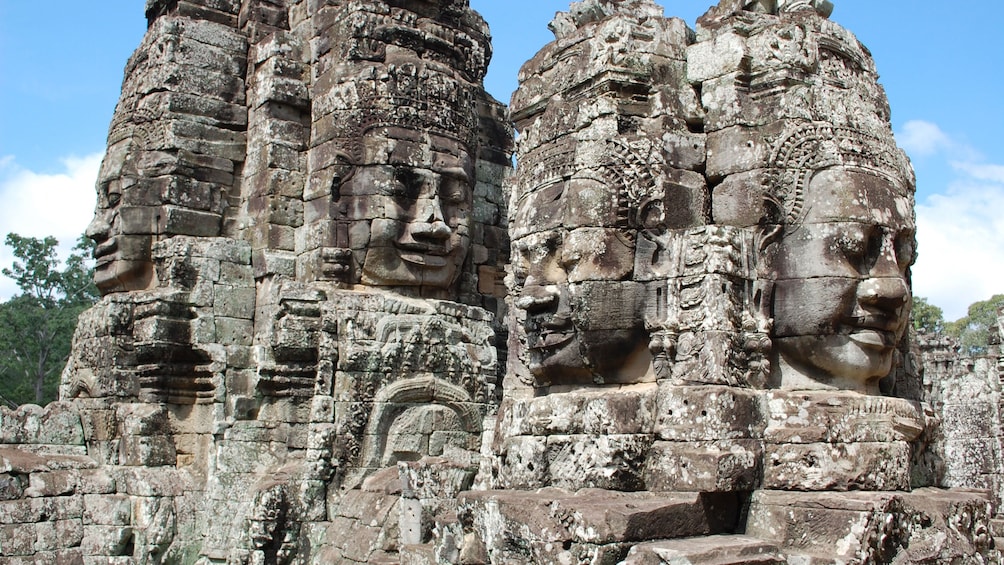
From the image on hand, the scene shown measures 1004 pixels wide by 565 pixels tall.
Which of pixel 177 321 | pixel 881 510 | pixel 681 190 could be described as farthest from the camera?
pixel 177 321

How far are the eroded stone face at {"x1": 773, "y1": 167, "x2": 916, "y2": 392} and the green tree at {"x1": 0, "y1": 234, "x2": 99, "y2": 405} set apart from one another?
2380cm

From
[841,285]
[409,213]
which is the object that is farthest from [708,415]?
[409,213]

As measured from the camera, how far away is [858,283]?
5.95 metres

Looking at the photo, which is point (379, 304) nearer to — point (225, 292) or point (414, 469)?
point (225, 292)

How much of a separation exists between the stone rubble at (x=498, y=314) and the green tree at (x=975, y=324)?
30512 mm

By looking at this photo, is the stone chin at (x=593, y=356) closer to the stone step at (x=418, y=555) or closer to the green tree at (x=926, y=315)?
the stone step at (x=418, y=555)

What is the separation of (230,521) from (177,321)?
7.48ft

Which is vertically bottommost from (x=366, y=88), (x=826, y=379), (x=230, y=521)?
(x=230, y=521)

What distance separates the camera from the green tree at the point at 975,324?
141 ft

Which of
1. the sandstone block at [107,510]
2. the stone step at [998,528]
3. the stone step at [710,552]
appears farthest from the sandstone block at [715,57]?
the stone step at [998,528]

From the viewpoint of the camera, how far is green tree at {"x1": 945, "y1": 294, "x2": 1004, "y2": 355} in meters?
42.9

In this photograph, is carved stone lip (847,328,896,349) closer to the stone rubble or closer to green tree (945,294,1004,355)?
the stone rubble

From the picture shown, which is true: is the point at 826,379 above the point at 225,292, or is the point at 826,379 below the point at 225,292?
below

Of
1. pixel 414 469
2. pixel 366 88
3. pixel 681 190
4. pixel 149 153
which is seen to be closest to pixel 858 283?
pixel 681 190
